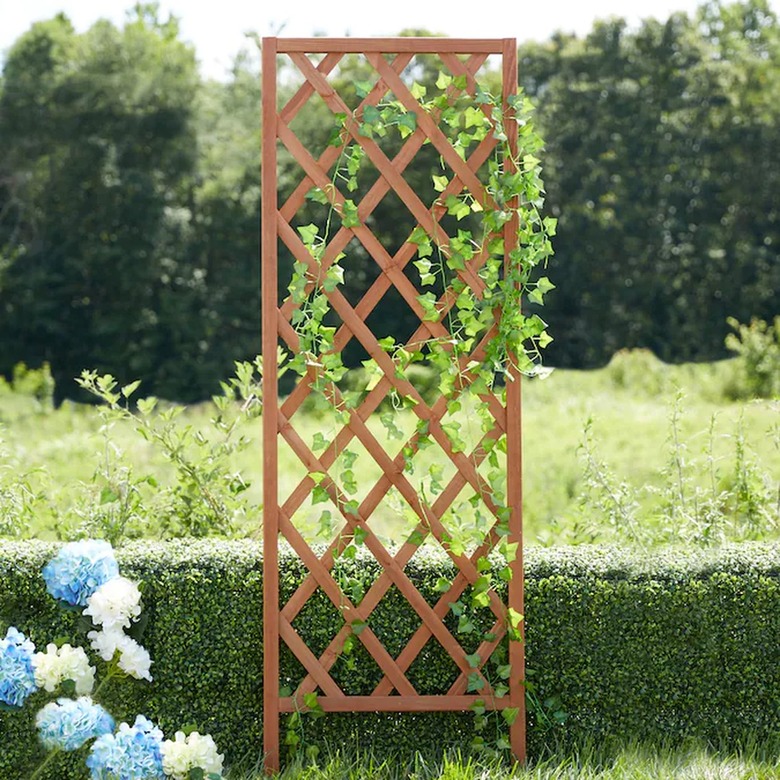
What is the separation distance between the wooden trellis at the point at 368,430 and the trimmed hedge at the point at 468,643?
8 centimetres

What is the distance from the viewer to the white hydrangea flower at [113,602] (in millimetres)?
2277

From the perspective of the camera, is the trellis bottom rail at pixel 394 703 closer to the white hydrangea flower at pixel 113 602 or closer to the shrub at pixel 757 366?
the white hydrangea flower at pixel 113 602

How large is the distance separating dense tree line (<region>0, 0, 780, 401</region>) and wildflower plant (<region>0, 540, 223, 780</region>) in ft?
40.4

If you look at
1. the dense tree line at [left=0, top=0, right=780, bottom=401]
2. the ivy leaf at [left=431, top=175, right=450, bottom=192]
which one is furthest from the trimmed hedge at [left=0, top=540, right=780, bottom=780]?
the dense tree line at [left=0, top=0, right=780, bottom=401]

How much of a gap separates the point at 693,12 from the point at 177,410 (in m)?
17.9

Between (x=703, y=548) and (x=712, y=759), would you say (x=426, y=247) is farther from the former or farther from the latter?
(x=712, y=759)

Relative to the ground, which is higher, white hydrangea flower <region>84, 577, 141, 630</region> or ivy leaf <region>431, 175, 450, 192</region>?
ivy leaf <region>431, 175, 450, 192</region>

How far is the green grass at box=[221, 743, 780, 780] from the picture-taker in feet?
8.02

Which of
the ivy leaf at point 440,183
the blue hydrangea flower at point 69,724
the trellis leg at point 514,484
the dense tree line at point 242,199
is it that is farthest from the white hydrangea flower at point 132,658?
the dense tree line at point 242,199

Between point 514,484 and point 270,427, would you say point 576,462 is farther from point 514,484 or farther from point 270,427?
point 270,427

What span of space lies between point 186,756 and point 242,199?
14511 millimetres

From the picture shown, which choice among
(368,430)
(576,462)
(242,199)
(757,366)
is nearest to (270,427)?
(368,430)

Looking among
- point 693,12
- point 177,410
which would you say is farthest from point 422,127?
point 693,12

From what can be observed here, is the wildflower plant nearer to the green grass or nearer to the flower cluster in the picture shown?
the flower cluster
